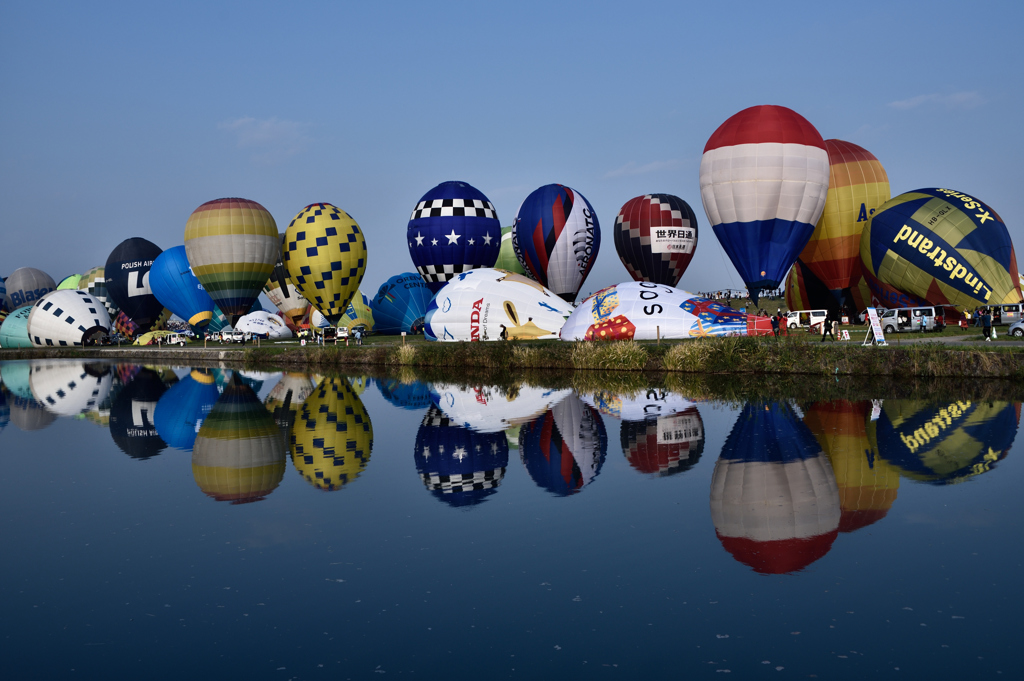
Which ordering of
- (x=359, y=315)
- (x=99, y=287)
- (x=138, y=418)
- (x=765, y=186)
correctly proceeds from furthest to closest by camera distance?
(x=99, y=287) → (x=359, y=315) → (x=765, y=186) → (x=138, y=418)

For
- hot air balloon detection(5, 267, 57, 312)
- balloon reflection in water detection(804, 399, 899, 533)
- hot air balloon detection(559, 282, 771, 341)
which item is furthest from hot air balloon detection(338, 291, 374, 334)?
hot air balloon detection(5, 267, 57, 312)

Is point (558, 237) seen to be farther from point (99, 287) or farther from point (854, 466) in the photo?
point (99, 287)

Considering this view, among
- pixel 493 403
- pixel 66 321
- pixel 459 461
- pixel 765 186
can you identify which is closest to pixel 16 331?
pixel 66 321

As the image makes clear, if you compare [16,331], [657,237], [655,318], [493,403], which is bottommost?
[493,403]

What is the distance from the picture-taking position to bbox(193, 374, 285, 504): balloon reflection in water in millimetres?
10211

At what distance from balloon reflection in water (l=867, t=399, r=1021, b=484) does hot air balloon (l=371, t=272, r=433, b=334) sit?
31.4 meters

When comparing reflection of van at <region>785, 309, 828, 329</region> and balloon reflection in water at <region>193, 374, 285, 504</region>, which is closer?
balloon reflection in water at <region>193, 374, 285, 504</region>

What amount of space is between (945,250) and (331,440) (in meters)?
22.2

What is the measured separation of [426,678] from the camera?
196 inches

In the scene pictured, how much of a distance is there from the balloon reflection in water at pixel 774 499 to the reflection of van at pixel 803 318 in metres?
16.5

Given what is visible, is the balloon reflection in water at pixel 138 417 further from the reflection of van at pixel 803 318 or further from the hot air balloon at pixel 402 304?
the reflection of van at pixel 803 318

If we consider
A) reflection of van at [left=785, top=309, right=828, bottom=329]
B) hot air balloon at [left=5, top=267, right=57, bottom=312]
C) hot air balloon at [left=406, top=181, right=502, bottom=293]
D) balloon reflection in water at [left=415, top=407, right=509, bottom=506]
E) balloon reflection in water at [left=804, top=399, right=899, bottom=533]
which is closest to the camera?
balloon reflection in water at [left=804, top=399, right=899, bottom=533]

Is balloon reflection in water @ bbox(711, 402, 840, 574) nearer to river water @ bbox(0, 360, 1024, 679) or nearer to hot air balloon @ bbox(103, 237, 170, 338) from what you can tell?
river water @ bbox(0, 360, 1024, 679)

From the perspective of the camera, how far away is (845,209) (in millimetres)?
30391
